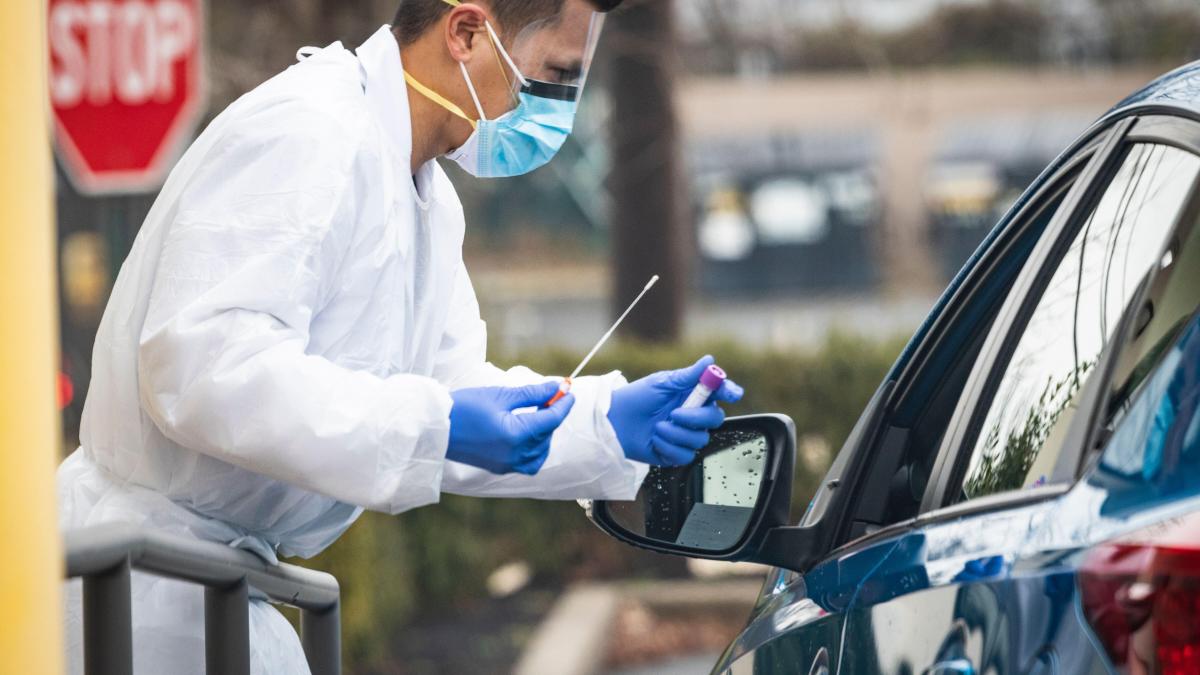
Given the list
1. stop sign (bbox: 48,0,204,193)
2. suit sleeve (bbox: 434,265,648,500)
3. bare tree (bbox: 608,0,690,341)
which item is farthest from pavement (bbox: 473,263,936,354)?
suit sleeve (bbox: 434,265,648,500)

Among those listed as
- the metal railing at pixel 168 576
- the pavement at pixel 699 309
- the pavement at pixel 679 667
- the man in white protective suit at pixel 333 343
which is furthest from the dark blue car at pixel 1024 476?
the pavement at pixel 699 309

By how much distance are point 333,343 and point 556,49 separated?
2.38 ft

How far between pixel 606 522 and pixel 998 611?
42.7 inches

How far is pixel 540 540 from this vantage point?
8.19m

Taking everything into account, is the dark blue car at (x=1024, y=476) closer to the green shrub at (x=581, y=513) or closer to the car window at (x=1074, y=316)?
the car window at (x=1074, y=316)

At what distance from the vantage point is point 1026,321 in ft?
7.58

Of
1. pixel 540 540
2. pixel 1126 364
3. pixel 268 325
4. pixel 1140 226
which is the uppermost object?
pixel 1140 226

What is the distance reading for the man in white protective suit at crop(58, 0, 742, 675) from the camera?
7.29ft

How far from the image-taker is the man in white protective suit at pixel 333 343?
2221 mm

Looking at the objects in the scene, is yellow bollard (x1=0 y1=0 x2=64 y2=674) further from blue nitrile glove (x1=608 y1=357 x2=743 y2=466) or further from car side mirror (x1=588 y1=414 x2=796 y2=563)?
blue nitrile glove (x1=608 y1=357 x2=743 y2=466)

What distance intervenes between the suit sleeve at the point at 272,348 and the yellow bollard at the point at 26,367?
0.93 metres

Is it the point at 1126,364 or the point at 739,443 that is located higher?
the point at 1126,364

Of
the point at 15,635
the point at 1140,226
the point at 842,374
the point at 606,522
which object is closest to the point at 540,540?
the point at 842,374

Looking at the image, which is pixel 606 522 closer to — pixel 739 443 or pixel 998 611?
pixel 739 443
